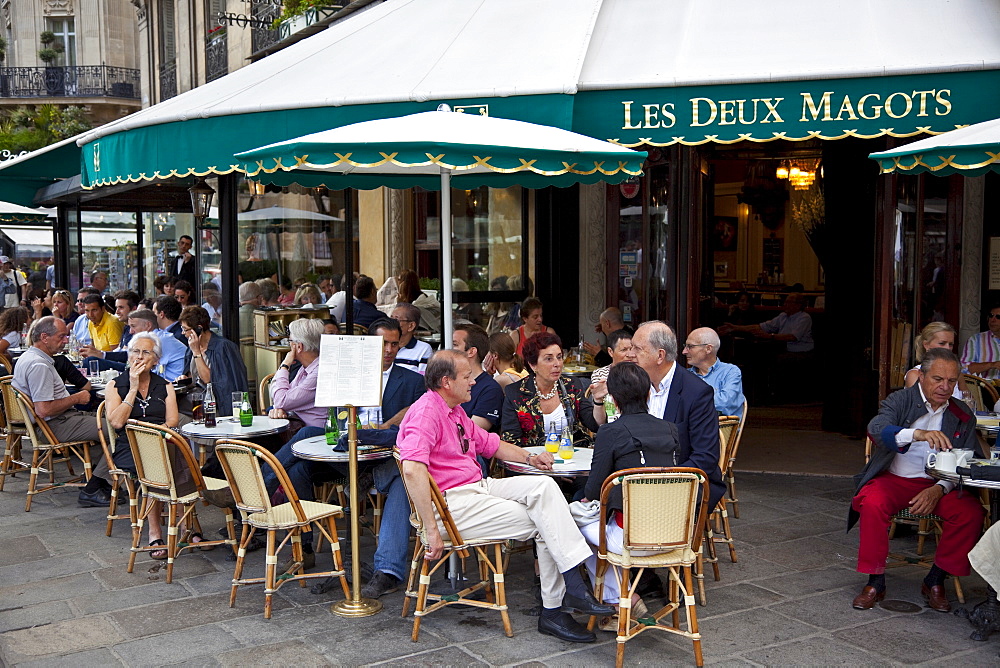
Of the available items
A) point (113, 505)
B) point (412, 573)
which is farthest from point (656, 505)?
point (113, 505)

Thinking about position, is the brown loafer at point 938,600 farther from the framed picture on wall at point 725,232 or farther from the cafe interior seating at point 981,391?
the framed picture on wall at point 725,232

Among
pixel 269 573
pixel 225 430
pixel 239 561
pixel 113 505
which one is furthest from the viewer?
pixel 113 505

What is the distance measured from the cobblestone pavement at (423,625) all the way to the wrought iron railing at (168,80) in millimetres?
19637

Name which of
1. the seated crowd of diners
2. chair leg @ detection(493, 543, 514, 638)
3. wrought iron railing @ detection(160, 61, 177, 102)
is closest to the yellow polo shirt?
the seated crowd of diners

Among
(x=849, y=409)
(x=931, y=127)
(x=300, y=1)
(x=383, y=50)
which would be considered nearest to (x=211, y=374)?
(x=383, y=50)

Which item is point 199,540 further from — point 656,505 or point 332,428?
point 656,505

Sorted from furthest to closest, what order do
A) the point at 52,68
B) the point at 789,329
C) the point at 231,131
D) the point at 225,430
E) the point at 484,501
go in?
1. the point at 52,68
2. the point at 789,329
3. the point at 231,131
4. the point at 225,430
5. the point at 484,501

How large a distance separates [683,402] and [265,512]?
217cm

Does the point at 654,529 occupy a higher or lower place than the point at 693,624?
higher

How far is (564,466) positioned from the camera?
4.75 m

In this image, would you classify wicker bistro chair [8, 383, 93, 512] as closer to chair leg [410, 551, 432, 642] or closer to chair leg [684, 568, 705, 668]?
chair leg [410, 551, 432, 642]

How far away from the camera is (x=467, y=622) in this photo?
4.63 meters

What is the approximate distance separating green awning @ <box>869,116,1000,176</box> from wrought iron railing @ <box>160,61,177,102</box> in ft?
69.5

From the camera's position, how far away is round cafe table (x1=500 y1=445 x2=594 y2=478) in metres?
4.67
